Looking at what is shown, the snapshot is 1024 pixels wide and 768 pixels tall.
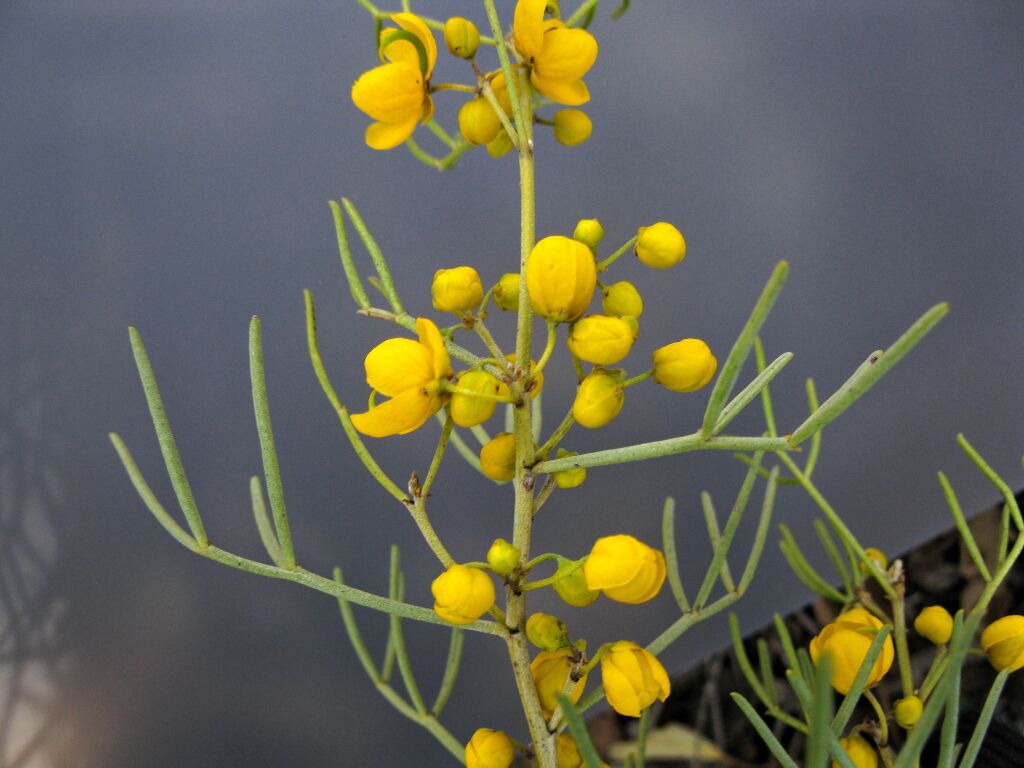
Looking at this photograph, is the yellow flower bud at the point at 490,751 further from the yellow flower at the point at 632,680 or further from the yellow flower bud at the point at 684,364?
the yellow flower bud at the point at 684,364

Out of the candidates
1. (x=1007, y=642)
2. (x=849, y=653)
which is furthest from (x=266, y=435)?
(x=1007, y=642)

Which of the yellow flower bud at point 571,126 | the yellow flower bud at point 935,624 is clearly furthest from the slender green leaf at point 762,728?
the yellow flower bud at point 571,126

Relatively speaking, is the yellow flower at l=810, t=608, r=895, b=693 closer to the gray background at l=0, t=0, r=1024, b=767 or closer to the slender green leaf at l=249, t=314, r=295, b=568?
the slender green leaf at l=249, t=314, r=295, b=568

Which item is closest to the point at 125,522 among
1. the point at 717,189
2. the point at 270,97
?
the point at 270,97

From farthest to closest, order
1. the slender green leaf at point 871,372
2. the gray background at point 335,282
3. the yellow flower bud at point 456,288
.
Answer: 1. the gray background at point 335,282
2. the yellow flower bud at point 456,288
3. the slender green leaf at point 871,372

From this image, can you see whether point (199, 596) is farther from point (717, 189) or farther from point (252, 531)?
point (717, 189)

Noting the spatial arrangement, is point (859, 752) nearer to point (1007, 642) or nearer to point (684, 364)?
point (1007, 642)
